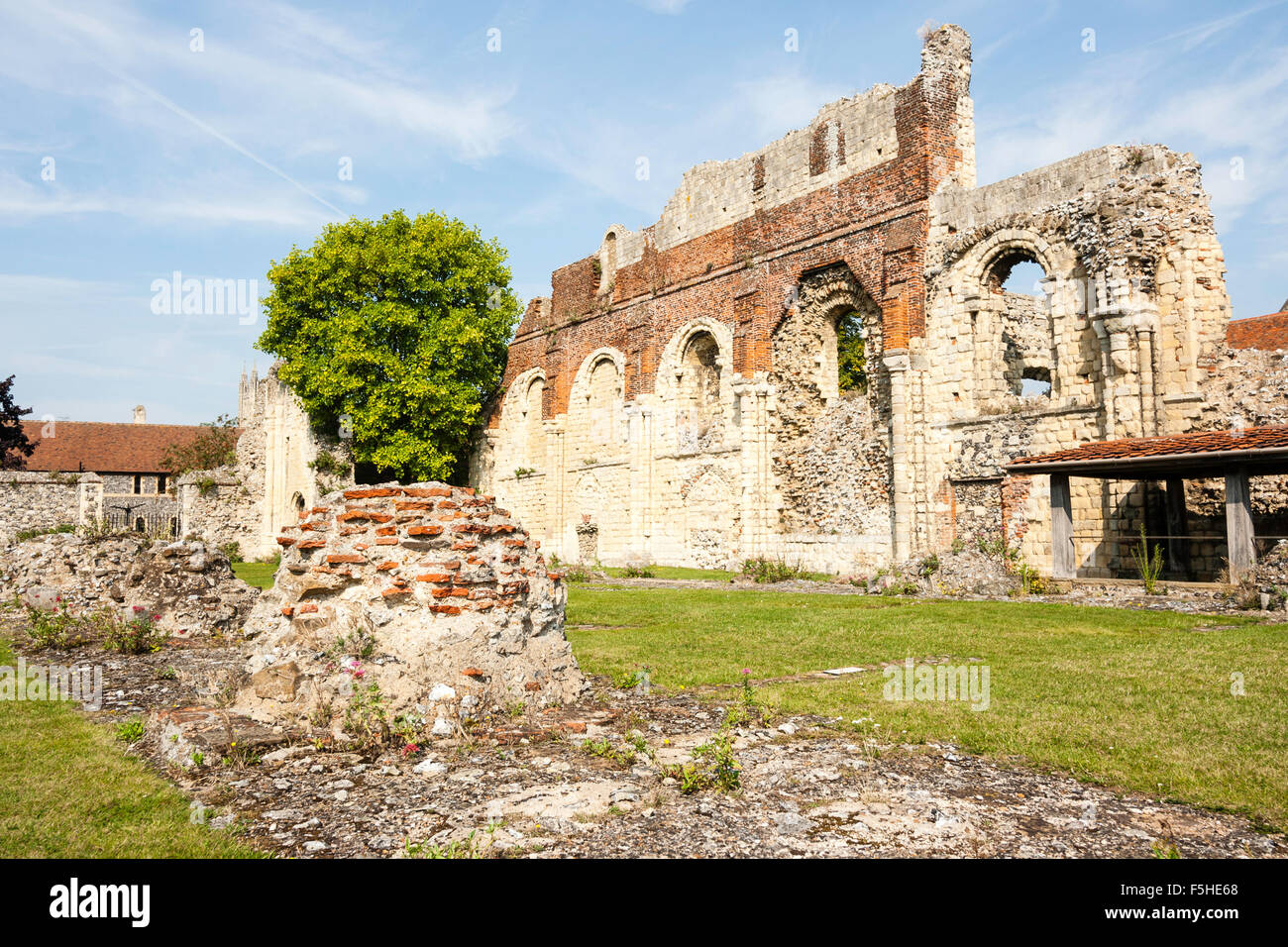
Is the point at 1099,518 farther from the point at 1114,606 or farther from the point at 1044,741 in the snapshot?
the point at 1044,741

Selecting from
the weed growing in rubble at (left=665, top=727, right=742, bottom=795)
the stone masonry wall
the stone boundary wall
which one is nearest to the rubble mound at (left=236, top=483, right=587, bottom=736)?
the weed growing in rubble at (left=665, top=727, right=742, bottom=795)

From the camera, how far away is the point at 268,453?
3150 cm

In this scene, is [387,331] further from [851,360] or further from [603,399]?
[851,360]

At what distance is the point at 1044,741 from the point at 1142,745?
19.9 inches

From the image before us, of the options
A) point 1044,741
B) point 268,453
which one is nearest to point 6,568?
point 1044,741

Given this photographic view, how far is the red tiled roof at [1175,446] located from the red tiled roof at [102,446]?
4099 cm

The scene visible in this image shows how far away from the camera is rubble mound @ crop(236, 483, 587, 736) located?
557cm

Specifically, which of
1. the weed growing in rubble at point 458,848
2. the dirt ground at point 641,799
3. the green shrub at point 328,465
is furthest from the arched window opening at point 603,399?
the weed growing in rubble at point 458,848

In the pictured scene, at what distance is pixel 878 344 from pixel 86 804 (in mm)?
17253

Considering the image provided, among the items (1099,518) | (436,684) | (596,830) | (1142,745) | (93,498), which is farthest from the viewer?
(93,498)

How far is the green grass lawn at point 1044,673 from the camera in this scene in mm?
4578

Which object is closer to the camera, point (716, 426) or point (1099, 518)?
point (1099, 518)

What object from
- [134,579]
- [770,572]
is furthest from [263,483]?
[134,579]

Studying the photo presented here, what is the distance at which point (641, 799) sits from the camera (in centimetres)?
409
